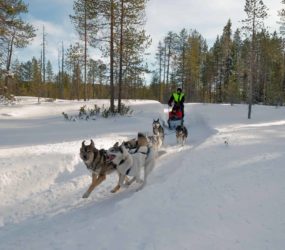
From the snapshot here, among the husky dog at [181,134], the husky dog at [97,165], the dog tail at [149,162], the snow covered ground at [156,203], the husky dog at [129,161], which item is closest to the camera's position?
the snow covered ground at [156,203]

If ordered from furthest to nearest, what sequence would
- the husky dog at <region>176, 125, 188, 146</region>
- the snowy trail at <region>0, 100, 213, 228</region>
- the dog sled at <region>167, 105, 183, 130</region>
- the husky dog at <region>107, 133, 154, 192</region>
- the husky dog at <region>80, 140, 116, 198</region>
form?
the dog sled at <region>167, 105, 183, 130</region> < the husky dog at <region>176, 125, 188, 146</region> < the husky dog at <region>80, 140, 116, 198</region> < the husky dog at <region>107, 133, 154, 192</region> < the snowy trail at <region>0, 100, 213, 228</region>

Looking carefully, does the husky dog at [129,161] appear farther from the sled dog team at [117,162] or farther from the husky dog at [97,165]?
the husky dog at [97,165]

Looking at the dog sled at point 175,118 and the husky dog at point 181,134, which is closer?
the husky dog at point 181,134

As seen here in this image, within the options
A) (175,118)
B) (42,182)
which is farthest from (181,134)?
(42,182)

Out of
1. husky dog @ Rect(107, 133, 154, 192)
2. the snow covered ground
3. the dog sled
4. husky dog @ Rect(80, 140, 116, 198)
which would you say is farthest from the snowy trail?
the dog sled

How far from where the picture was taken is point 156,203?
5.78 meters

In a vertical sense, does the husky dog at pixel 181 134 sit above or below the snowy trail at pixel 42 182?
above

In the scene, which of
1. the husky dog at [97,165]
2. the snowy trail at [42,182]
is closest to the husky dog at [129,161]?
the husky dog at [97,165]

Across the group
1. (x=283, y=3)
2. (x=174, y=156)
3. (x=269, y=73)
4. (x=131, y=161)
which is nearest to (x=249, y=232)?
(x=131, y=161)

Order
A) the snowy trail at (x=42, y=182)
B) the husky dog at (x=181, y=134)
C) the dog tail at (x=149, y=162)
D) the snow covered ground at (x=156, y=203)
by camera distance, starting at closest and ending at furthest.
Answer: the snow covered ground at (x=156, y=203), the snowy trail at (x=42, y=182), the dog tail at (x=149, y=162), the husky dog at (x=181, y=134)

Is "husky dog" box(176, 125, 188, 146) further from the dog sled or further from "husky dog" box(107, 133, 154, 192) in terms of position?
"husky dog" box(107, 133, 154, 192)

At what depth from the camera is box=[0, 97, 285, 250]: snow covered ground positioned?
181 inches

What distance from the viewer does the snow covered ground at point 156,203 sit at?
4602 mm

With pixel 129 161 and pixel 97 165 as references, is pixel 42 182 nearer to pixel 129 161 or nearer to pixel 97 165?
pixel 97 165
